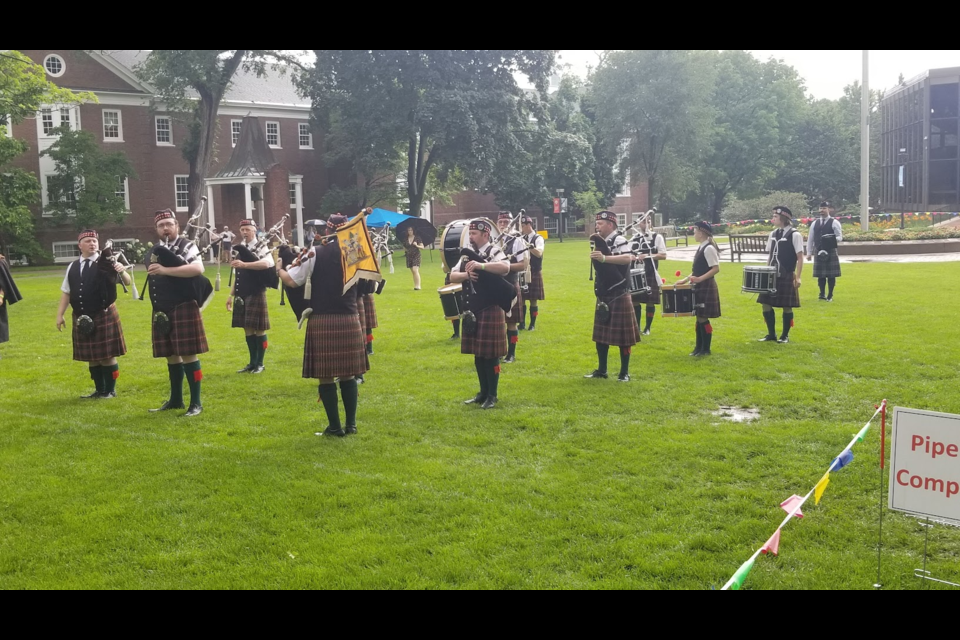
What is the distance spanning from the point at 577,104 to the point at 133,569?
5163 cm

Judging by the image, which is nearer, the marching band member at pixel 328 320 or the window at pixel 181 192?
the marching band member at pixel 328 320

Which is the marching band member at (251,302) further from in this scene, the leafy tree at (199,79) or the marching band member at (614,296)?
the leafy tree at (199,79)

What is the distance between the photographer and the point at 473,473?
6258 mm

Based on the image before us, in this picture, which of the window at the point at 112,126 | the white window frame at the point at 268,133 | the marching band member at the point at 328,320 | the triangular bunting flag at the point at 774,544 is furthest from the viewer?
the white window frame at the point at 268,133

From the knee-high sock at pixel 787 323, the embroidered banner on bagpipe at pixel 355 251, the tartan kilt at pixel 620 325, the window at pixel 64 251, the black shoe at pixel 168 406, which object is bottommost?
the black shoe at pixel 168 406

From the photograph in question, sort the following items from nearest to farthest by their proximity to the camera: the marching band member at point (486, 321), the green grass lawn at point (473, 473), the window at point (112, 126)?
the green grass lawn at point (473, 473) → the marching band member at point (486, 321) → the window at point (112, 126)

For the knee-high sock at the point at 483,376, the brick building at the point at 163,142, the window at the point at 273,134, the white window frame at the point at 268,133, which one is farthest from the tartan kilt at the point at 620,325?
the window at the point at 273,134

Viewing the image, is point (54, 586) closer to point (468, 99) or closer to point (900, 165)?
point (468, 99)

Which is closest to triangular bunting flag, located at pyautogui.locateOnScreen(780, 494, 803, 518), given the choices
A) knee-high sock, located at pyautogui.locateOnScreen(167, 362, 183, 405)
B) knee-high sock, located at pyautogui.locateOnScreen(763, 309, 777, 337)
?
knee-high sock, located at pyautogui.locateOnScreen(167, 362, 183, 405)

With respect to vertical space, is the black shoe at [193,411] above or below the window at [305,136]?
below

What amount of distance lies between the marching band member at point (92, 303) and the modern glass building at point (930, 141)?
1499 inches

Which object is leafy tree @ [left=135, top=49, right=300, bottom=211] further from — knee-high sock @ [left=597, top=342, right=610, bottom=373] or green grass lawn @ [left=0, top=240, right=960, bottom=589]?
knee-high sock @ [left=597, top=342, right=610, bottom=373]

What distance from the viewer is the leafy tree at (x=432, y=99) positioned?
1324 inches

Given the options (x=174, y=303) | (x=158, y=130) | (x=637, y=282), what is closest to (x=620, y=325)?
(x=637, y=282)
